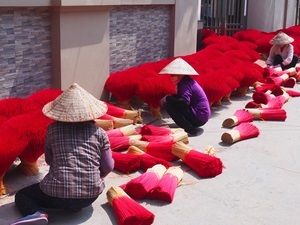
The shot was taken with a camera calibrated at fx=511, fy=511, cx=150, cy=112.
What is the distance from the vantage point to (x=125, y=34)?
7.41 metres

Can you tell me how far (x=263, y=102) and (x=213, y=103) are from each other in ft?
2.41

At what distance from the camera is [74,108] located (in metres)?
3.45

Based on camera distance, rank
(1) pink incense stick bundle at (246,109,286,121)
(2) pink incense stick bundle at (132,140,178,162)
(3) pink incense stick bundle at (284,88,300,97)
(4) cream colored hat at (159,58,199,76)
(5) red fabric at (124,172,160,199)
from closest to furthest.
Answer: (5) red fabric at (124,172,160,199) < (2) pink incense stick bundle at (132,140,178,162) < (4) cream colored hat at (159,58,199,76) < (1) pink incense stick bundle at (246,109,286,121) < (3) pink incense stick bundle at (284,88,300,97)

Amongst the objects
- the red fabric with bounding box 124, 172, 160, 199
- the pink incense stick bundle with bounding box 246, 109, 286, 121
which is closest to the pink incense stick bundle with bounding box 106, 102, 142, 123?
the pink incense stick bundle with bounding box 246, 109, 286, 121

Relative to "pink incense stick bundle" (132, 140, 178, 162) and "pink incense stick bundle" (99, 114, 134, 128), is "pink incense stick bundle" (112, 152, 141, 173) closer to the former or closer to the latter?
"pink incense stick bundle" (132, 140, 178, 162)

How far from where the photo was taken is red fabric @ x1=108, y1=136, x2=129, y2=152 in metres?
4.93

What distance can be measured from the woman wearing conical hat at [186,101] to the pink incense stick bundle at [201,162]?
96cm

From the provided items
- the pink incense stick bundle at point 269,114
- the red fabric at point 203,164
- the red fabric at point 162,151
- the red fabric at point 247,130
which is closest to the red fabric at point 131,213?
the red fabric at point 203,164

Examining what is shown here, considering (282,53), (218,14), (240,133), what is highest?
(218,14)

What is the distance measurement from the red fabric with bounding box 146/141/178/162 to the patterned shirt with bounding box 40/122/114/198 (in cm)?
129

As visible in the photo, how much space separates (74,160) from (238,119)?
3.13 m

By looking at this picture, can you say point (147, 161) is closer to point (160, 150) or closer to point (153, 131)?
point (160, 150)

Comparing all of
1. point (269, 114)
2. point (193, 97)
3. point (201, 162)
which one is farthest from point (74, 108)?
point (269, 114)

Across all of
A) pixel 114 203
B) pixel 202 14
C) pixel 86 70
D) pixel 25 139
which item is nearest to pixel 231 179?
pixel 114 203
